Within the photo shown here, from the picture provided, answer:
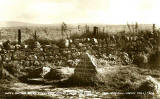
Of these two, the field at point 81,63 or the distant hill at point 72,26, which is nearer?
the field at point 81,63

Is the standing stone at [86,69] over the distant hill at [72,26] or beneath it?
beneath

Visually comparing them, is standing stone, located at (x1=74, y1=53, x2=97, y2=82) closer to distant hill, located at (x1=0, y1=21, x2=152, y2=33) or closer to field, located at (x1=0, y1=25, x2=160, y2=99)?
field, located at (x1=0, y1=25, x2=160, y2=99)

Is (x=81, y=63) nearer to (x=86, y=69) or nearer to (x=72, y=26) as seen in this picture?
(x=86, y=69)

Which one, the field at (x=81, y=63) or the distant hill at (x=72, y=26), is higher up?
the distant hill at (x=72, y=26)

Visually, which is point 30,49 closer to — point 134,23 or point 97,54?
point 97,54

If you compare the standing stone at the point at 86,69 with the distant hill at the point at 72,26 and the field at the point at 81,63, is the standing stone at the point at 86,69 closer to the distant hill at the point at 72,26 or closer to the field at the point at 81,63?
the field at the point at 81,63

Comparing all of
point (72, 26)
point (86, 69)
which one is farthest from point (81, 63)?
point (72, 26)

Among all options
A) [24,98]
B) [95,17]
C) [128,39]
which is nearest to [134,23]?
[128,39]

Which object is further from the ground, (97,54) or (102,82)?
(97,54)
